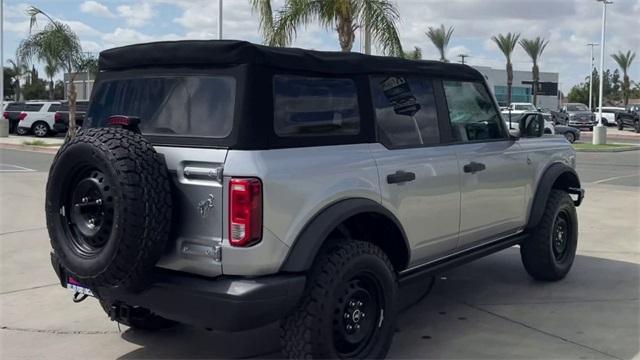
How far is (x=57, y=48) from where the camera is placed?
75.3ft

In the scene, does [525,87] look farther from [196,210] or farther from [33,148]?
[196,210]

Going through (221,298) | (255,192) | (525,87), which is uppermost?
(525,87)

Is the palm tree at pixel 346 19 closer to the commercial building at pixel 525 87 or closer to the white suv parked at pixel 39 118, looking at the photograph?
the white suv parked at pixel 39 118

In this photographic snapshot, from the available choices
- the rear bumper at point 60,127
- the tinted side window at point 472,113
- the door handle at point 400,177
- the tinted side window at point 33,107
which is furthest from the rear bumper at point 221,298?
the tinted side window at point 33,107

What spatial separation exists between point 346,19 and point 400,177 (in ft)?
29.2

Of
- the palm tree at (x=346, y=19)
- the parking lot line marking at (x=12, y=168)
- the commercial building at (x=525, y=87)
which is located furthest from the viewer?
the commercial building at (x=525, y=87)

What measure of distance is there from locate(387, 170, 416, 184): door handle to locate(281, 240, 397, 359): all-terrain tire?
0.44m

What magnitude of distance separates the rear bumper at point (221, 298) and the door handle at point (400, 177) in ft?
3.13

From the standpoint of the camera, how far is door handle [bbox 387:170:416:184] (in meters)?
4.27

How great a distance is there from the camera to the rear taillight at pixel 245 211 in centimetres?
345

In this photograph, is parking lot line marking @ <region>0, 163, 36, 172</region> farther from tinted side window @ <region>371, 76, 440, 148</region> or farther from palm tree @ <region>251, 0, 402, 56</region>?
tinted side window @ <region>371, 76, 440, 148</region>

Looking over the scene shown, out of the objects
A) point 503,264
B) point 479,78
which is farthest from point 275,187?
point 503,264

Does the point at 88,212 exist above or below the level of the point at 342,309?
above

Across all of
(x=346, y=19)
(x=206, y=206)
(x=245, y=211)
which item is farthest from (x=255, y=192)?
(x=346, y=19)
